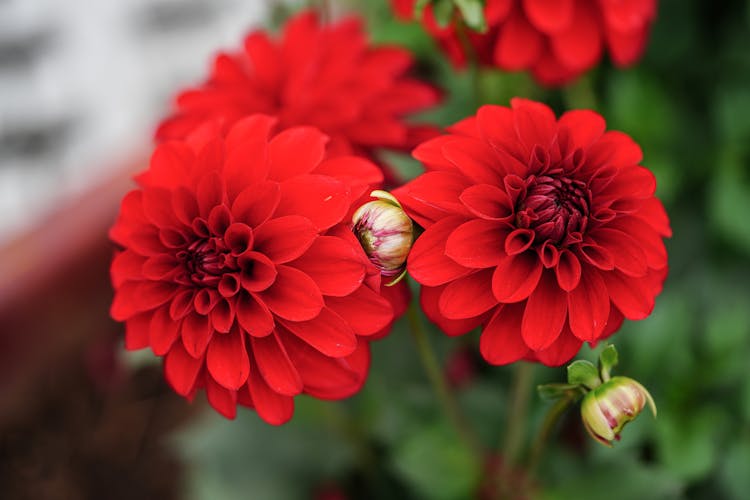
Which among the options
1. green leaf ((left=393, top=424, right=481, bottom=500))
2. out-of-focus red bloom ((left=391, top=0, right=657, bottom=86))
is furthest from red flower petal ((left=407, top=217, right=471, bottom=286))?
green leaf ((left=393, top=424, right=481, bottom=500))

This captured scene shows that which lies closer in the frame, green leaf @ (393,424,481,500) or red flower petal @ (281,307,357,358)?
red flower petal @ (281,307,357,358)

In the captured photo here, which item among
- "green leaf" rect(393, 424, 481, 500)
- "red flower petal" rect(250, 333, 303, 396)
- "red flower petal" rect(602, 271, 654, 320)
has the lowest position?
"green leaf" rect(393, 424, 481, 500)

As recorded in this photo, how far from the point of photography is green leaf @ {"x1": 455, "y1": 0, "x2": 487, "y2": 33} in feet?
1.49

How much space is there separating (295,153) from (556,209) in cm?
14

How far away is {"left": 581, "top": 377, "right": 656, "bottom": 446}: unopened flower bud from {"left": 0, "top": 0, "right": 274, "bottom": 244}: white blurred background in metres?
0.83

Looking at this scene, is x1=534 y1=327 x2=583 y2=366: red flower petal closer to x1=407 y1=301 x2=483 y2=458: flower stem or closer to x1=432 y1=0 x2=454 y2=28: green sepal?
x1=407 y1=301 x2=483 y2=458: flower stem

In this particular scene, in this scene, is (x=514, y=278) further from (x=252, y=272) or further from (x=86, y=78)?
(x=86, y=78)

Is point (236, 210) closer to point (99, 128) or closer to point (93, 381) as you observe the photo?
point (93, 381)

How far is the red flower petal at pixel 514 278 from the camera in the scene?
0.37 meters

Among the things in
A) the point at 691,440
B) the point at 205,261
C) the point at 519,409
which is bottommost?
the point at 691,440

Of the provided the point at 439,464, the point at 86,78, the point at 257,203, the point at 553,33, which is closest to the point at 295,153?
the point at 257,203

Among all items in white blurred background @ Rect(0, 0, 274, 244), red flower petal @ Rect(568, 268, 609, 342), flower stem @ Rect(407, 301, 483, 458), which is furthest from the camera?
white blurred background @ Rect(0, 0, 274, 244)

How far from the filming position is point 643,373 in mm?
707

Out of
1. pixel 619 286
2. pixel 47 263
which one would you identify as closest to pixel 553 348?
pixel 619 286
